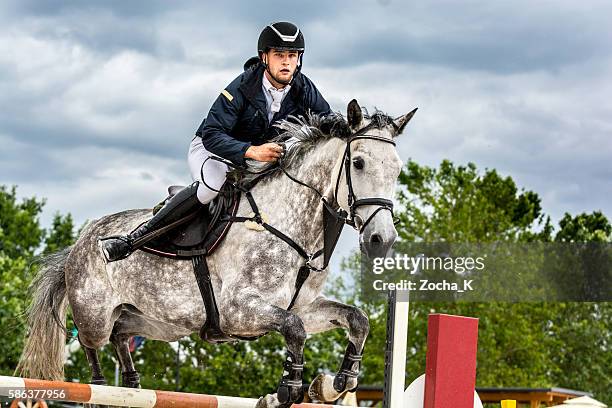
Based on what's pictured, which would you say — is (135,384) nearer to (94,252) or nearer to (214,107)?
(94,252)

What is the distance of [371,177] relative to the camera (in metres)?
4.18

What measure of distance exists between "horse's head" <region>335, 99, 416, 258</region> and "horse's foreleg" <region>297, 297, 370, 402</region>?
1.99ft

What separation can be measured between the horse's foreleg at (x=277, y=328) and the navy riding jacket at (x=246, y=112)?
72cm

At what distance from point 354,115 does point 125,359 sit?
223cm

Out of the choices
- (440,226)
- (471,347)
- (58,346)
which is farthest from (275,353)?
(471,347)

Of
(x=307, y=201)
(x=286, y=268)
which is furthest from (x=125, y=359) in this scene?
(x=307, y=201)

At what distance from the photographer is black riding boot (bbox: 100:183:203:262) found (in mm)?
4750

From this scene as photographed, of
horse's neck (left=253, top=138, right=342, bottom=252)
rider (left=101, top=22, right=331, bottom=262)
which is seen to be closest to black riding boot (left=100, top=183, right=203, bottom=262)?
rider (left=101, top=22, right=331, bottom=262)

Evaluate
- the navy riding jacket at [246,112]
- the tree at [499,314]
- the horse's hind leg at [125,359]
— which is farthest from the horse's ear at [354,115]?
the tree at [499,314]

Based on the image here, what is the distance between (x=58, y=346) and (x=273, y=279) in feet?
6.56

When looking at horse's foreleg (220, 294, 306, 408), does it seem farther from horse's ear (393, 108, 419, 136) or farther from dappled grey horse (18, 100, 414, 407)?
horse's ear (393, 108, 419, 136)

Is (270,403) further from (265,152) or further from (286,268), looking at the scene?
(265,152)

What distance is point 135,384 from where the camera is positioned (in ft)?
18.1

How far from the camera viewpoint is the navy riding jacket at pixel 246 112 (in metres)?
4.50
